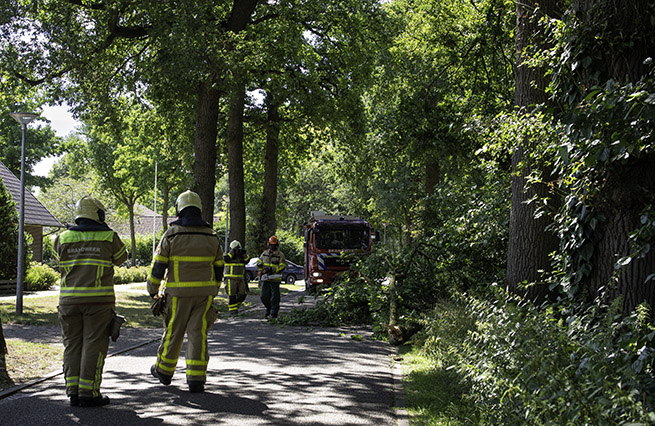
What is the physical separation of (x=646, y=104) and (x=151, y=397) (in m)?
5.31

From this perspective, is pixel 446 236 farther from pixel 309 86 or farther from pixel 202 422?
pixel 309 86

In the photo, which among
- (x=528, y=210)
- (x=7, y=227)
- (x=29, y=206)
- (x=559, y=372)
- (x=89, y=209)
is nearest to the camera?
(x=559, y=372)

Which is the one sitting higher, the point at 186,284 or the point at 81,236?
the point at 81,236

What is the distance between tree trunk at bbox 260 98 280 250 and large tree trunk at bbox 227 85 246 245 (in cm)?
423

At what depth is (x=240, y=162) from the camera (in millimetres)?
25875

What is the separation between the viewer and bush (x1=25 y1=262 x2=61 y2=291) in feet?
81.3

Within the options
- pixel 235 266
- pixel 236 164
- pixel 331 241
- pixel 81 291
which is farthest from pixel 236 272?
pixel 81 291

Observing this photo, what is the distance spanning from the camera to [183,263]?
7.14 metres

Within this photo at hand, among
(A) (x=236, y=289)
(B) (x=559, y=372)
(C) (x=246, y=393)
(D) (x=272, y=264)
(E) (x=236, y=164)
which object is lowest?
(C) (x=246, y=393)

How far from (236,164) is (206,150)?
6.16 meters

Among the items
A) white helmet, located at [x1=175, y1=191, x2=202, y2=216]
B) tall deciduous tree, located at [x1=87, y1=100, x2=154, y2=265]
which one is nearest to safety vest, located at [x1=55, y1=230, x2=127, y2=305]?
white helmet, located at [x1=175, y1=191, x2=202, y2=216]

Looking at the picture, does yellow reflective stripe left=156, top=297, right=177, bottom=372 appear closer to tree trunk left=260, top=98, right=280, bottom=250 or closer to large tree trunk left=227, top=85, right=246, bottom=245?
large tree trunk left=227, top=85, right=246, bottom=245

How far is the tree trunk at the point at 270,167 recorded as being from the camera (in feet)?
99.3

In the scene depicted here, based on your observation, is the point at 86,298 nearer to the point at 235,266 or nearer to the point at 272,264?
the point at 272,264
